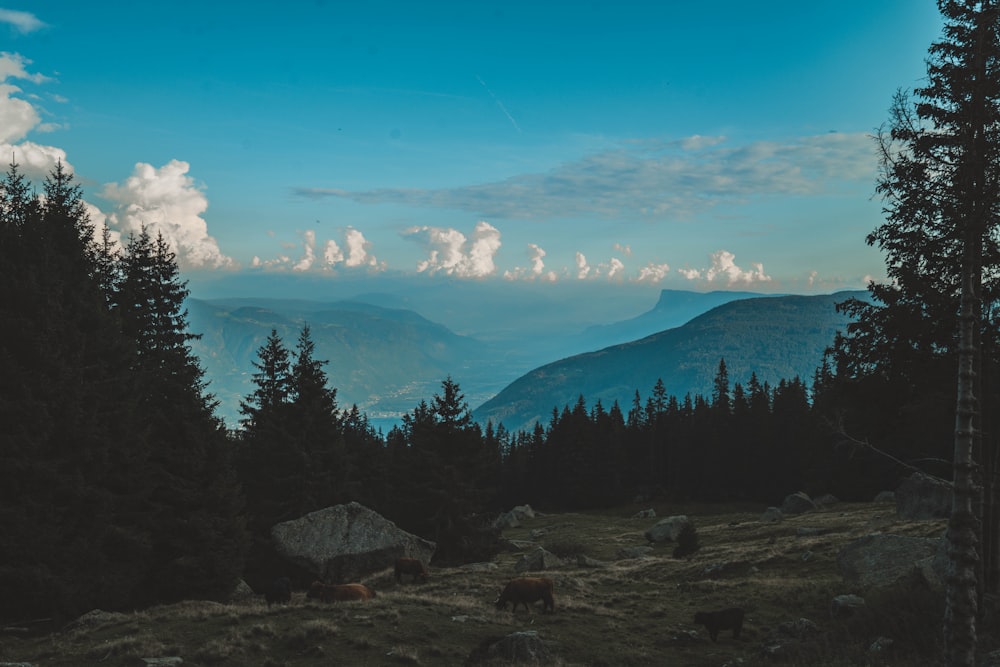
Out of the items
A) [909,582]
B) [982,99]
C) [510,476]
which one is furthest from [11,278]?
[510,476]

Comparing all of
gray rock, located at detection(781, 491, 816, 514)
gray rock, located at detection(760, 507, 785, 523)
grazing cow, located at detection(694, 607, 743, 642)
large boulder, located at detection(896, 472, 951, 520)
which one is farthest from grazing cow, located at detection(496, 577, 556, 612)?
gray rock, located at detection(781, 491, 816, 514)

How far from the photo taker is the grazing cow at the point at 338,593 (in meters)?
22.6

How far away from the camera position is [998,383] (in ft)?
68.9

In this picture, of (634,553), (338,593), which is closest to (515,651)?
(338,593)

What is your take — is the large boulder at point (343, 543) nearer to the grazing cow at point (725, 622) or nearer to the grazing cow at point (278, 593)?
the grazing cow at point (278, 593)

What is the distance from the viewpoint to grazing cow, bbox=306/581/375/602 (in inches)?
890

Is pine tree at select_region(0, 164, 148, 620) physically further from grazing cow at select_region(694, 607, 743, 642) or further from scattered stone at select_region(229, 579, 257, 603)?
grazing cow at select_region(694, 607, 743, 642)

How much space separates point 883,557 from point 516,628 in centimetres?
1484

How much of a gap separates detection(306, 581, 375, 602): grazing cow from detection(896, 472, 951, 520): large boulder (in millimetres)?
35165

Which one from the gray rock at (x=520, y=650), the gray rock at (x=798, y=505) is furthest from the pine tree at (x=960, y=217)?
the gray rock at (x=798, y=505)

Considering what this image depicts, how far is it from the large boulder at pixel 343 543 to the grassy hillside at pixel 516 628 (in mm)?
1994

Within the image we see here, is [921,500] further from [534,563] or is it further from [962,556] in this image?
[962,556]

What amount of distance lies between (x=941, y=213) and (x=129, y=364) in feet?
115

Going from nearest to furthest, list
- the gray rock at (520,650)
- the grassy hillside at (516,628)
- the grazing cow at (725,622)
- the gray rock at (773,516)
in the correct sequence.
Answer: the gray rock at (520,650) → the grassy hillside at (516,628) → the grazing cow at (725,622) → the gray rock at (773,516)
